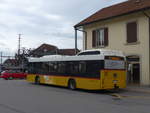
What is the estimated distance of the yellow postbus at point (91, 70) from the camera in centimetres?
1806

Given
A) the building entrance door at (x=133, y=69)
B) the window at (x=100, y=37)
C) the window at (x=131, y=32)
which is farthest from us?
the window at (x=100, y=37)

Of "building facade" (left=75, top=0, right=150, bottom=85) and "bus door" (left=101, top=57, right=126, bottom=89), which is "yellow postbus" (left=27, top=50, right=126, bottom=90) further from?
"building facade" (left=75, top=0, right=150, bottom=85)

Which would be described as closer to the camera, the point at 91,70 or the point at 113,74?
the point at 113,74

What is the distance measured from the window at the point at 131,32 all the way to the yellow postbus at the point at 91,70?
13.7ft

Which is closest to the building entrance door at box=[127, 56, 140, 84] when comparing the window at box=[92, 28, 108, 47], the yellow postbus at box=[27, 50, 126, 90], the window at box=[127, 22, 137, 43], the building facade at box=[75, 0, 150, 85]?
the building facade at box=[75, 0, 150, 85]

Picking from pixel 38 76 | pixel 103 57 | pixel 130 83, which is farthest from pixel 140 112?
pixel 38 76

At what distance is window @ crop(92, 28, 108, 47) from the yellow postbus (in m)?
5.77

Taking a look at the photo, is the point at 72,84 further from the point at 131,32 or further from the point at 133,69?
the point at 131,32

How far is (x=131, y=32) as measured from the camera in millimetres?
23281

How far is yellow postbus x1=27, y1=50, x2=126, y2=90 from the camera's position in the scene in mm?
18062

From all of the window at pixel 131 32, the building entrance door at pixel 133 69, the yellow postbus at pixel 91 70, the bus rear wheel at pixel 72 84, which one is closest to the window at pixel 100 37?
the window at pixel 131 32

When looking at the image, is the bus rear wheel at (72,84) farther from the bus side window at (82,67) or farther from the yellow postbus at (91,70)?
the bus side window at (82,67)

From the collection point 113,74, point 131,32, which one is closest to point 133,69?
point 131,32

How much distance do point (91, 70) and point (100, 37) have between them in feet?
29.2
